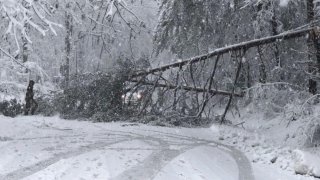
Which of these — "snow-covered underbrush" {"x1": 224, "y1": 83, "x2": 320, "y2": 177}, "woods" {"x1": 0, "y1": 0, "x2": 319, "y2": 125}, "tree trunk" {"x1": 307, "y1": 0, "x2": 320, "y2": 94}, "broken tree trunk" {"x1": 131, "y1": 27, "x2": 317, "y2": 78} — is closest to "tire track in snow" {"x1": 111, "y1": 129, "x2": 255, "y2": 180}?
"snow-covered underbrush" {"x1": 224, "y1": 83, "x2": 320, "y2": 177}

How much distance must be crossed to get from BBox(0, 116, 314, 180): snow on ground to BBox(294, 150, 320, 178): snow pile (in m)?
0.19

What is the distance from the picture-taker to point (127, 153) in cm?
1181

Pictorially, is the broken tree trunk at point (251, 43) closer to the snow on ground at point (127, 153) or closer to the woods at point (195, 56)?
the woods at point (195, 56)

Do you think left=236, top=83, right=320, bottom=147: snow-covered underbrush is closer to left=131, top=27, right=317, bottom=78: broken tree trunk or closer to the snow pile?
the snow pile

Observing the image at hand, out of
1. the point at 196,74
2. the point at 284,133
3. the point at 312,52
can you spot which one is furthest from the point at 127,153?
the point at 196,74

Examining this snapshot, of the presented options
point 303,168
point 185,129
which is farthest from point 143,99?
point 303,168

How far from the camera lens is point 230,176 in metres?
10.7

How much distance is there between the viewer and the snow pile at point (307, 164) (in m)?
11.4

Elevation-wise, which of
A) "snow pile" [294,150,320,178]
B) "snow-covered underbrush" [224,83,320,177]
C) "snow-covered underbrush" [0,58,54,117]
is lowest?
"snow pile" [294,150,320,178]

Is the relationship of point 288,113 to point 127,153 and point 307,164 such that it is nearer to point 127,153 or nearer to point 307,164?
point 307,164

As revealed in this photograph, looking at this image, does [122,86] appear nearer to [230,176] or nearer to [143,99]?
[143,99]

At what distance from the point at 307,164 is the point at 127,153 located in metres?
4.14

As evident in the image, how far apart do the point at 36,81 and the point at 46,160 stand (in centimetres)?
1206

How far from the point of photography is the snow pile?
11367 mm
